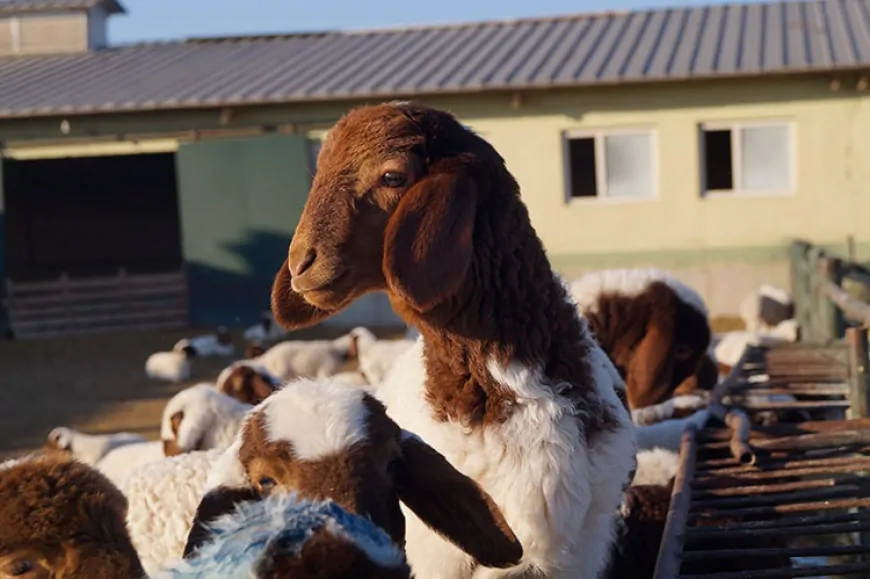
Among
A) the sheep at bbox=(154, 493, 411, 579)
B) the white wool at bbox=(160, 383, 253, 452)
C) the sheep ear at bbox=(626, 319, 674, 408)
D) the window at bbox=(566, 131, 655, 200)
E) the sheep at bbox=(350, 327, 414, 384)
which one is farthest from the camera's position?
the window at bbox=(566, 131, 655, 200)

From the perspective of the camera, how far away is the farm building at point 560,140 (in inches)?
866

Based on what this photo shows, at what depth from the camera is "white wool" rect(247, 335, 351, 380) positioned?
14617 millimetres

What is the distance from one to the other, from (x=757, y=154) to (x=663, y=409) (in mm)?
15790

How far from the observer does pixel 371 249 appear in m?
4.02

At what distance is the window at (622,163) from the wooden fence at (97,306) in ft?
24.5

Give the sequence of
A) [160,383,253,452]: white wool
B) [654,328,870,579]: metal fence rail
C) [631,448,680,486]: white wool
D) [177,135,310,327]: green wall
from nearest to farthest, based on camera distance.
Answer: [654,328,870,579]: metal fence rail, [631,448,680,486]: white wool, [160,383,253,452]: white wool, [177,135,310,327]: green wall

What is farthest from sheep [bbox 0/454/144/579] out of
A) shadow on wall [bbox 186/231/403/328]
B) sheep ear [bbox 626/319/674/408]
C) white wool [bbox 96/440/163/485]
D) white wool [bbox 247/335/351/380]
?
shadow on wall [bbox 186/231/403/328]

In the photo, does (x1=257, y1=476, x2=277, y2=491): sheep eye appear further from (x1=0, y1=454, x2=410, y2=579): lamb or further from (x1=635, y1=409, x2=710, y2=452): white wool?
(x1=635, y1=409, x2=710, y2=452): white wool

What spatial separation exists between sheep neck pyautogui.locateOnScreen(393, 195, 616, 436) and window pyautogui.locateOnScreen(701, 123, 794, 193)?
61.6 ft

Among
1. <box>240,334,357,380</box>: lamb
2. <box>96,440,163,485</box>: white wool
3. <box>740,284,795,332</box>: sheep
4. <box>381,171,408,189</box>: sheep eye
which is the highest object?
<box>381,171,408,189</box>: sheep eye

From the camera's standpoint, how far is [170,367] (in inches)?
709

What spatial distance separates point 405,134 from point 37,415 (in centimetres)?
1242

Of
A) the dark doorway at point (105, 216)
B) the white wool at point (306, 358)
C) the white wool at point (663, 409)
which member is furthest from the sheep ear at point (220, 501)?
the dark doorway at point (105, 216)

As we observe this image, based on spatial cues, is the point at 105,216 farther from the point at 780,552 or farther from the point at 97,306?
the point at 780,552
